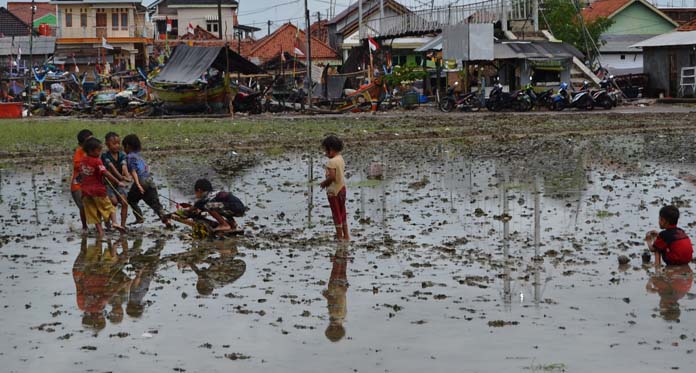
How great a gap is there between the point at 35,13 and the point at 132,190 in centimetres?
7497

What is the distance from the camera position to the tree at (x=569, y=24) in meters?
59.5

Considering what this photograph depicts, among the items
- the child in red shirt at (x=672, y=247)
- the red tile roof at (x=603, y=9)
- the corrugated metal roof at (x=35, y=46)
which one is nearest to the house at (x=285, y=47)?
the corrugated metal roof at (x=35, y=46)

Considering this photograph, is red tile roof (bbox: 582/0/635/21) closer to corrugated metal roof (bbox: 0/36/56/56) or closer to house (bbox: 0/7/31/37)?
corrugated metal roof (bbox: 0/36/56/56)

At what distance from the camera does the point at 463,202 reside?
49.8 ft

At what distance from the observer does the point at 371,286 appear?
9789 millimetres

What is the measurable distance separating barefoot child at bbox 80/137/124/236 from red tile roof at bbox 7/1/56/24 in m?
70.1

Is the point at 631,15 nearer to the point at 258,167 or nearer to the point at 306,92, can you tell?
the point at 306,92

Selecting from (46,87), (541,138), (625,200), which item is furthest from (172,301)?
(46,87)

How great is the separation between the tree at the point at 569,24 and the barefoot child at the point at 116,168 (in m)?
47.2

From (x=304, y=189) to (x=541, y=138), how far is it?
10.5 m

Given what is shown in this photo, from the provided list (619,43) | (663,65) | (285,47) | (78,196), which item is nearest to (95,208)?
(78,196)

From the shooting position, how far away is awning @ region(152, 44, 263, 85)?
41.0 m

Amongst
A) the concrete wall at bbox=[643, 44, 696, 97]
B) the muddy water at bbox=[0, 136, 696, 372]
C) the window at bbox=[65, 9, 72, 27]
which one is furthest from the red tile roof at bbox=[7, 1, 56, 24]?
the muddy water at bbox=[0, 136, 696, 372]

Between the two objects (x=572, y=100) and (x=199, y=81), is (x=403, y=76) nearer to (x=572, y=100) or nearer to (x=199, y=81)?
(x=199, y=81)
